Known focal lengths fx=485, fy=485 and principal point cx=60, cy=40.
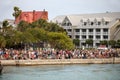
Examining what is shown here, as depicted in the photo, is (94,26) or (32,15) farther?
(32,15)

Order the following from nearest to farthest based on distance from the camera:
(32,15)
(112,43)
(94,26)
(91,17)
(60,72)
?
(60,72), (112,43), (94,26), (91,17), (32,15)

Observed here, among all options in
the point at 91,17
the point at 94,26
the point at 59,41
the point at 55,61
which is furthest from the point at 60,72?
the point at 91,17

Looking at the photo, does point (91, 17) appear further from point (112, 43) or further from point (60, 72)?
point (60, 72)

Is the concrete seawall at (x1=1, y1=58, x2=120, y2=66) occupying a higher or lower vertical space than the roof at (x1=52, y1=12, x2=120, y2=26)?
lower

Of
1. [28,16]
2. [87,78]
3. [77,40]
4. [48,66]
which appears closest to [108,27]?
[77,40]

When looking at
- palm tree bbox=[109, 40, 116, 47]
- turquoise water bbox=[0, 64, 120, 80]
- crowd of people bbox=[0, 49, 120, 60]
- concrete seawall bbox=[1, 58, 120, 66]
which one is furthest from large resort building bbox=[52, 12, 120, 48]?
turquoise water bbox=[0, 64, 120, 80]

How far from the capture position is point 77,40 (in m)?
134

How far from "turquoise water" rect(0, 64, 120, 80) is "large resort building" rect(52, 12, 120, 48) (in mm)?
62778

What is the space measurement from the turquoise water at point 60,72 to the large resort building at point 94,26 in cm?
6278

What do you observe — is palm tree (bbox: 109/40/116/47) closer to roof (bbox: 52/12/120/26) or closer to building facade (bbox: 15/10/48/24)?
roof (bbox: 52/12/120/26)

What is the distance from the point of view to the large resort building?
133250 millimetres

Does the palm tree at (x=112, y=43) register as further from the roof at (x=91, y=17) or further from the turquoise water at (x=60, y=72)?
the turquoise water at (x=60, y=72)

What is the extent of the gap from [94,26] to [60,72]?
75402mm

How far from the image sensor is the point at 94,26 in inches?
Answer: 5335
